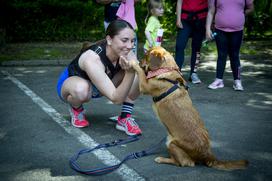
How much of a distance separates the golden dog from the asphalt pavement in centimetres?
11

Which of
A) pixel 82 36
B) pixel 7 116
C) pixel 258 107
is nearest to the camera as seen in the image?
pixel 7 116

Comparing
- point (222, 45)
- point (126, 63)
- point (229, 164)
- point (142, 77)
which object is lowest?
point (229, 164)

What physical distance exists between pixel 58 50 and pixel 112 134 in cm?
733

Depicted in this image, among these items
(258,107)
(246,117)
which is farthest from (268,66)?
(246,117)

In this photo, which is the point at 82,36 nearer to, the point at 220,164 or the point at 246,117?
the point at 246,117

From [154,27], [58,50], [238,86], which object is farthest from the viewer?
[58,50]

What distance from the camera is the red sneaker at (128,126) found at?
15.0 feet

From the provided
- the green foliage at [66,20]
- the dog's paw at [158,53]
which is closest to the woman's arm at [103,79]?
the dog's paw at [158,53]

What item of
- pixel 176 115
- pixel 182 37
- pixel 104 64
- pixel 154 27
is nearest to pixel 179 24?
pixel 182 37

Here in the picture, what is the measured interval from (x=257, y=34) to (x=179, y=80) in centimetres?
1164

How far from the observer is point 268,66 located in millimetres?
9742

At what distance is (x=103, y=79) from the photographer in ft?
14.0

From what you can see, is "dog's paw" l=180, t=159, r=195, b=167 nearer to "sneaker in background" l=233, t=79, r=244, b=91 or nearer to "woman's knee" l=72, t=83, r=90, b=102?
"woman's knee" l=72, t=83, r=90, b=102

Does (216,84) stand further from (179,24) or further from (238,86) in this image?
(179,24)
